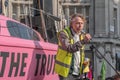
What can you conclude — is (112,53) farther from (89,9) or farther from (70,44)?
(70,44)

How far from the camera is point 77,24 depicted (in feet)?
21.1

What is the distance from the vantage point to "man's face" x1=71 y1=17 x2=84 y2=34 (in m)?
6.42

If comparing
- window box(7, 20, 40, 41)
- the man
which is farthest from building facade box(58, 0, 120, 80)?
the man

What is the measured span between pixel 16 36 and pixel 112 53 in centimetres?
3528

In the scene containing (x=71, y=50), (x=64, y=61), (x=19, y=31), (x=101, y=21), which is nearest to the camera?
(x=71, y=50)

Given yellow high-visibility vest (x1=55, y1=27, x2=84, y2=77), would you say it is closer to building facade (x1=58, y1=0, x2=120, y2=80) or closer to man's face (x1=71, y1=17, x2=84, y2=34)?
man's face (x1=71, y1=17, x2=84, y2=34)

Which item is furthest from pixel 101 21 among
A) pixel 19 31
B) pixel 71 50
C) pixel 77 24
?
pixel 71 50

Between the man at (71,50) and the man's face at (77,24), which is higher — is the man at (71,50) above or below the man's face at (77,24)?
below

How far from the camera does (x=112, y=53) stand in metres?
42.2

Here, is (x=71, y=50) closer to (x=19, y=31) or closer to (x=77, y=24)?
(x=77, y=24)

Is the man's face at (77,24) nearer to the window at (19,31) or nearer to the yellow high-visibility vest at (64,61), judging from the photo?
the yellow high-visibility vest at (64,61)

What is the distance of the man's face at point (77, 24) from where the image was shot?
6.42 metres

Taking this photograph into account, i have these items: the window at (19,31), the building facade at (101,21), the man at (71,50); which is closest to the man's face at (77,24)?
the man at (71,50)

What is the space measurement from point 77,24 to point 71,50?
0.39 metres
